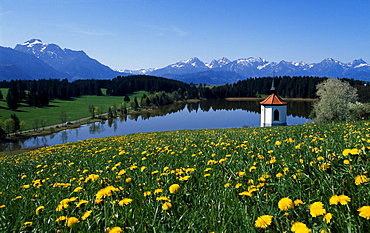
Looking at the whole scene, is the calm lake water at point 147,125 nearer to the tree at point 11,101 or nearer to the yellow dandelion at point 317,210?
the tree at point 11,101

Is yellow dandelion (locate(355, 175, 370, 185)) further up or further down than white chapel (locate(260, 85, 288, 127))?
further up

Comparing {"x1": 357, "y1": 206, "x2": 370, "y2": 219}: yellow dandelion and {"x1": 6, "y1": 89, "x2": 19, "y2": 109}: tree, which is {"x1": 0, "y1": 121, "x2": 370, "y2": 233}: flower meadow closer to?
{"x1": 357, "y1": 206, "x2": 370, "y2": 219}: yellow dandelion

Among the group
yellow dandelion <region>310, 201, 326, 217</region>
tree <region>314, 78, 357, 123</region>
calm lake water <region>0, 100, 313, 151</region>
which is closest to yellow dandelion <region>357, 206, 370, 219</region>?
yellow dandelion <region>310, 201, 326, 217</region>

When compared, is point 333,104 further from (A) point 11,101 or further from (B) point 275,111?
(A) point 11,101

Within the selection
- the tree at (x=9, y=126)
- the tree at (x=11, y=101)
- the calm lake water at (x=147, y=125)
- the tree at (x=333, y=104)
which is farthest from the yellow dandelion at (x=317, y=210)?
the tree at (x=11, y=101)

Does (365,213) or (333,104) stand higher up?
(365,213)

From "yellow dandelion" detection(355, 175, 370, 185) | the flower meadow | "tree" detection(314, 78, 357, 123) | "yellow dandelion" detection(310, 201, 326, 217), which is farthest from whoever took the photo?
"tree" detection(314, 78, 357, 123)

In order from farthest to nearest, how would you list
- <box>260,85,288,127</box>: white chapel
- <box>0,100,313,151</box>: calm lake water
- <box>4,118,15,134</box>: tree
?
<box>4,118,15,134</box>: tree < <box>0,100,313,151</box>: calm lake water < <box>260,85,288,127</box>: white chapel

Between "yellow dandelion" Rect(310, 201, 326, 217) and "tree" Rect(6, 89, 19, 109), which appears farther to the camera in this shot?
"tree" Rect(6, 89, 19, 109)

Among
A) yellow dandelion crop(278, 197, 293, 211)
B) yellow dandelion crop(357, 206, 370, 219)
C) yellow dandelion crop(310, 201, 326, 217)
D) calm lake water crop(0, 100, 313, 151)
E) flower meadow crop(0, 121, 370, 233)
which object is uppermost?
yellow dandelion crop(357, 206, 370, 219)

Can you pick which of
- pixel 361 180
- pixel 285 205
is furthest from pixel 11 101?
pixel 361 180

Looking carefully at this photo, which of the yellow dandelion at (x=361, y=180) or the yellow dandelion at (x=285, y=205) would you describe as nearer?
the yellow dandelion at (x=285, y=205)

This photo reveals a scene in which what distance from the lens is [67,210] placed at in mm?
2812

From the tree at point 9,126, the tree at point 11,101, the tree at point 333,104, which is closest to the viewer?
the tree at point 333,104
